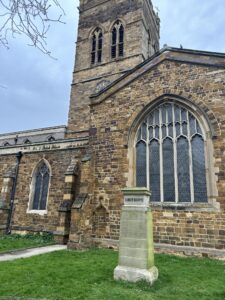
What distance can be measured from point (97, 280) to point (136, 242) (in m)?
1.33

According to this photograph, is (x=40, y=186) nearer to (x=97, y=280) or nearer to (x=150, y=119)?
(x=150, y=119)

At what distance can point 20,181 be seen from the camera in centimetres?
1527

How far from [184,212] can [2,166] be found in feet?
41.1

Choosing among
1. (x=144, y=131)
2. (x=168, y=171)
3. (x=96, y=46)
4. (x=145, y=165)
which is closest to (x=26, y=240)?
(x=145, y=165)

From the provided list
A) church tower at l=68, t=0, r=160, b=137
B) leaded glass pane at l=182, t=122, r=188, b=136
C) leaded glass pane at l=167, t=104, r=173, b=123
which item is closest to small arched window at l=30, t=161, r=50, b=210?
church tower at l=68, t=0, r=160, b=137

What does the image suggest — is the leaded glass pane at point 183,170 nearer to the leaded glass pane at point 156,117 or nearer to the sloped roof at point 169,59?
the leaded glass pane at point 156,117

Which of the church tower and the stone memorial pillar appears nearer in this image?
the stone memorial pillar

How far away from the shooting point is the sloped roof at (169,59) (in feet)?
34.4

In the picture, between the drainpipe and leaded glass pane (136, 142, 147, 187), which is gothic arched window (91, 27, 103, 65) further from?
leaded glass pane (136, 142, 147, 187)

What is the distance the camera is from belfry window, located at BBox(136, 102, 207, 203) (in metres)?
9.85

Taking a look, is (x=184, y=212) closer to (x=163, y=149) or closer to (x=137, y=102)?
(x=163, y=149)

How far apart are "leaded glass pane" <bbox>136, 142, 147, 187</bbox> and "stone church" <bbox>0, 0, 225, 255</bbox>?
4 centimetres

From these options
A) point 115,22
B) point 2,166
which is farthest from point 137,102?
point 115,22

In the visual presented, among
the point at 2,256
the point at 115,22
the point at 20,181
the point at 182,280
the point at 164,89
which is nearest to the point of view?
the point at 182,280
